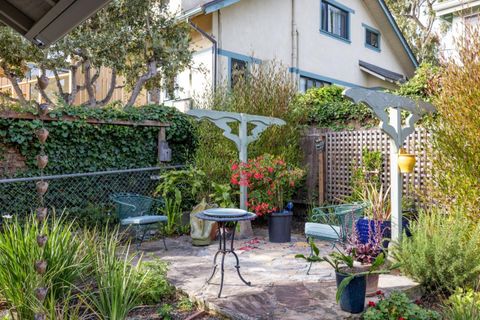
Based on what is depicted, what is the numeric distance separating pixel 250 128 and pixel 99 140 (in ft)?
8.92

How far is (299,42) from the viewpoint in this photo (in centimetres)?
1218

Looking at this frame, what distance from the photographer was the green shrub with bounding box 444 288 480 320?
2951mm

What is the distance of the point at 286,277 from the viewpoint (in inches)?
169

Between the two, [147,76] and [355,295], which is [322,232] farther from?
[147,76]

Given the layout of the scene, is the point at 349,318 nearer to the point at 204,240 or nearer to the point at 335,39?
the point at 204,240

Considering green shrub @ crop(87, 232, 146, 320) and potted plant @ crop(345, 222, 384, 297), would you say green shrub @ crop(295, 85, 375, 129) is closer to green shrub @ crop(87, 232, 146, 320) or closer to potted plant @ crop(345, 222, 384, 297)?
potted plant @ crop(345, 222, 384, 297)

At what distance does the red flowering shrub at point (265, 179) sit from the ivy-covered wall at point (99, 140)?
5.91 feet

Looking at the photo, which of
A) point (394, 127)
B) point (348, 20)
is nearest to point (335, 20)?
point (348, 20)

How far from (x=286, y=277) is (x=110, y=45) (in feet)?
22.9

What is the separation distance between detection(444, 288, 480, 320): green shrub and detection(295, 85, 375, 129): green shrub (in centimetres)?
457

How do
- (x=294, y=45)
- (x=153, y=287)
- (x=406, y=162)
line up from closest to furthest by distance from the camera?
(x=153, y=287)
(x=406, y=162)
(x=294, y=45)

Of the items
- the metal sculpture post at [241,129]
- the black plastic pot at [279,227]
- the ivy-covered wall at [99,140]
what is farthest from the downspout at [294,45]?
the black plastic pot at [279,227]

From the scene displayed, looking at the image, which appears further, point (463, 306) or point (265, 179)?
point (265, 179)

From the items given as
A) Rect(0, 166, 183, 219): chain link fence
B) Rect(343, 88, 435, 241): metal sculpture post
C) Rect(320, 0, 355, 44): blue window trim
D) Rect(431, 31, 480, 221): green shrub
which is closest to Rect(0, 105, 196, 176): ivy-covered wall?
Rect(0, 166, 183, 219): chain link fence
